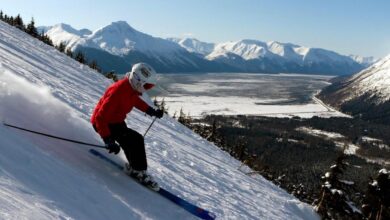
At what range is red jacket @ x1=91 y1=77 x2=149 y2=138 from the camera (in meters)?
6.96

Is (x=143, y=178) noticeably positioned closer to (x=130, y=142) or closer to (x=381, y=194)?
(x=130, y=142)

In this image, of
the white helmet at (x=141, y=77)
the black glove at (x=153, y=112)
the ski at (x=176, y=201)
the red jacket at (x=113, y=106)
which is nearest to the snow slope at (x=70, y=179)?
the ski at (x=176, y=201)

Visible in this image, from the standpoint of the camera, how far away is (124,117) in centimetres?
720

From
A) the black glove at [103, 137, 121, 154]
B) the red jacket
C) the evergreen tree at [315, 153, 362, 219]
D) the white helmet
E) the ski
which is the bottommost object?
the evergreen tree at [315, 153, 362, 219]

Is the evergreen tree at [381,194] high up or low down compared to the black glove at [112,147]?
down

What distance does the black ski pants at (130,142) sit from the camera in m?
7.12

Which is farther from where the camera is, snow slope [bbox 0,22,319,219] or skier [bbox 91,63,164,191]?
skier [bbox 91,63,164,191]

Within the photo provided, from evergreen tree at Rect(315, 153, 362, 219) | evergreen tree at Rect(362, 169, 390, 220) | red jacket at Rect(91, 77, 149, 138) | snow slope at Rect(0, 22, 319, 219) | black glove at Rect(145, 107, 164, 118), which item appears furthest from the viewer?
evergreen tree at Rect(362, 169, 390, 220)

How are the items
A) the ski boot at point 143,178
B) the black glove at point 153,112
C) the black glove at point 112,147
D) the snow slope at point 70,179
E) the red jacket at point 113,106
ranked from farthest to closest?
the black glove at point 153,112 → the ski boot at point 143,178 → the red jacket at point 113,106 → the black glove at point 112,147 → the snow slope at point 70,179

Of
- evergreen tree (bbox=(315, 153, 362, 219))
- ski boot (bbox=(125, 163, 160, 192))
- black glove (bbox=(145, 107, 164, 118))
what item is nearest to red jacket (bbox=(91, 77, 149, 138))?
black glove (bbox=(145, 107, 164, 118))

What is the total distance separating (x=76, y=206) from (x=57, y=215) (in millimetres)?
604


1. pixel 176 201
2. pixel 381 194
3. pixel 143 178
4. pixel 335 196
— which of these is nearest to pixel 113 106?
pixel 143 178

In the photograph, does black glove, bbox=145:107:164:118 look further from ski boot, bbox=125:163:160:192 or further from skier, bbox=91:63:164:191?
ski boot, bbox=125:163:160:192

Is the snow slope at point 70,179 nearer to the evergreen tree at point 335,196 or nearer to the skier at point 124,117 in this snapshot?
the skier at point 124,117
